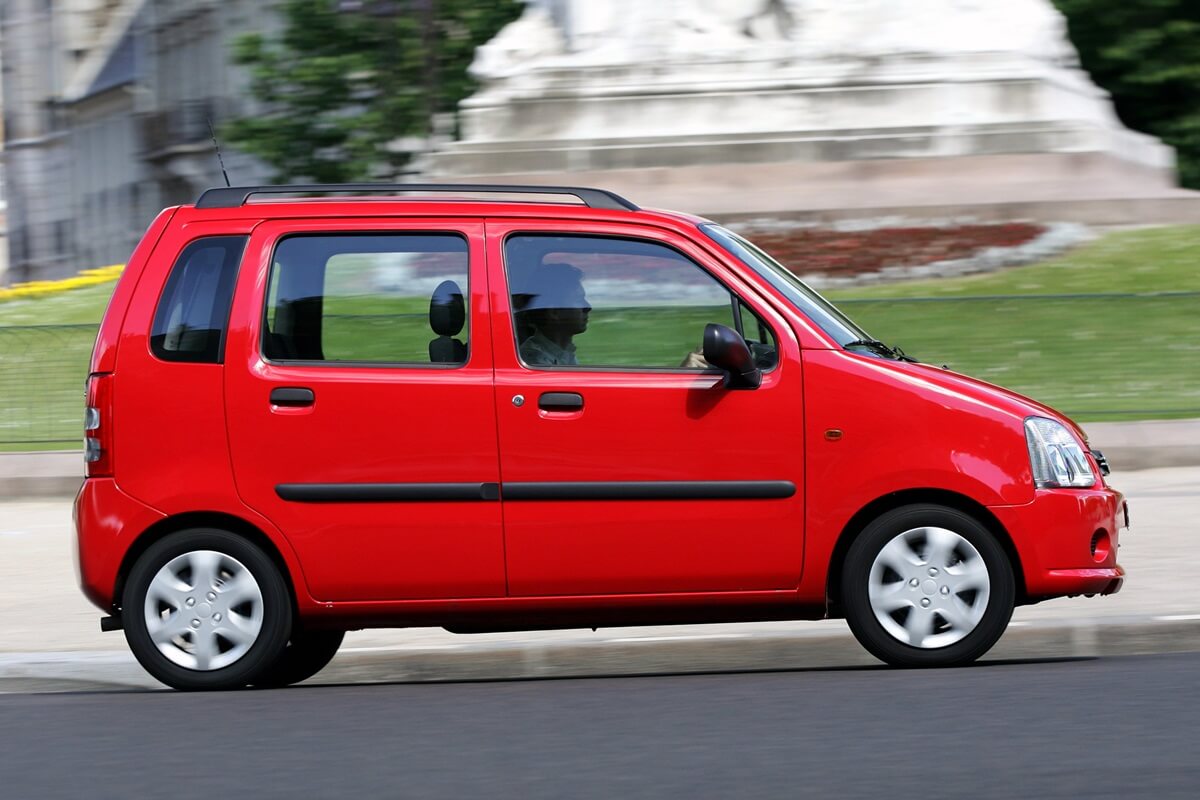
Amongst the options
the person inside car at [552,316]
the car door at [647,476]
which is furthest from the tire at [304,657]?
the person inside car at [552,316]

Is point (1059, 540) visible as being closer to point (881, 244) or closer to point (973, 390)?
point (973, 390)

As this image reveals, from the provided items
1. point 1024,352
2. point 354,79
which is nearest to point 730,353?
point 1024,352

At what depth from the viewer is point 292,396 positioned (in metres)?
7.22

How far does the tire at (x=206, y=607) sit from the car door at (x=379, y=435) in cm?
17

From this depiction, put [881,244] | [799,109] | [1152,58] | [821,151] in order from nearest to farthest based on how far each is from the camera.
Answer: [881,244] < [821,151] < [799,109] < [1152,58]

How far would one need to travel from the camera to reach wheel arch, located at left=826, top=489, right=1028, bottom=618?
23.6 ft

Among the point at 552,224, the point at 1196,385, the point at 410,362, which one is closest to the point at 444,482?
the point at 410,362

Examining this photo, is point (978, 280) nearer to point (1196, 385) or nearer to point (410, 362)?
point (1196, 385)

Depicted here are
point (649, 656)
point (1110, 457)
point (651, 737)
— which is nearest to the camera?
point (651, 737)

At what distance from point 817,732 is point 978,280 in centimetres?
1578

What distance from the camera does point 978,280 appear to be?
21281 mm

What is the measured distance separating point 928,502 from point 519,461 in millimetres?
1430

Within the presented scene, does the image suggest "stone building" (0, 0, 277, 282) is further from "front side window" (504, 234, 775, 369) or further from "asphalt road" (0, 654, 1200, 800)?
"asphalt road" (0, 654, 1200, 800)

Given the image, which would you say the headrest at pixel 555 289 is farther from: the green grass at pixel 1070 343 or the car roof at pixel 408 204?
the green grass at pixel 1070 343
